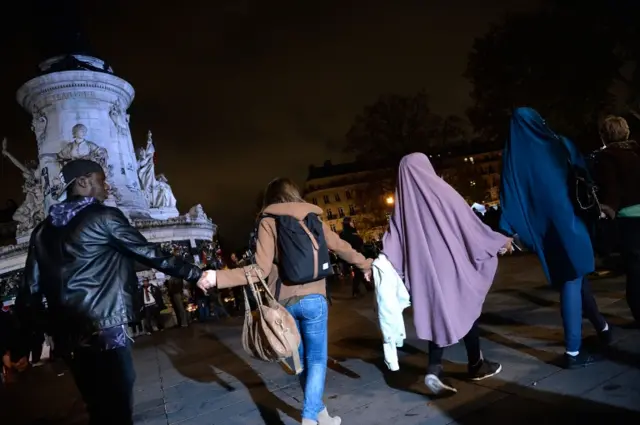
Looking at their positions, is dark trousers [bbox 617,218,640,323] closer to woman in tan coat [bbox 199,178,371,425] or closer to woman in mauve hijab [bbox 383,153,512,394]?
woman in mauve hijab [bbox 383,153,512,394]

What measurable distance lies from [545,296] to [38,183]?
70.9ft

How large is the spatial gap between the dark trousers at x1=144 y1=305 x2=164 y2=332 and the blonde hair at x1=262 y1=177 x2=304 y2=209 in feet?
36.0

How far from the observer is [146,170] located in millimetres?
23812

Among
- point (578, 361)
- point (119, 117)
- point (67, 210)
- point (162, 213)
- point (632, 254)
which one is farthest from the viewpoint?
point (162, 213)

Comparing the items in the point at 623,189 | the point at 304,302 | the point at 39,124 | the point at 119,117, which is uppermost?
the point at 119,117

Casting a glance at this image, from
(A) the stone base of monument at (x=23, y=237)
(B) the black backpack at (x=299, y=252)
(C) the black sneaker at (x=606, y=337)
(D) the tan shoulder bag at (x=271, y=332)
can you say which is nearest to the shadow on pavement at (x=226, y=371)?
(D) the tan shoulder bag at (x=271, y=332)

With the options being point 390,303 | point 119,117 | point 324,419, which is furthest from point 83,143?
point 324,419

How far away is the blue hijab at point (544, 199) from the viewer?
400cm

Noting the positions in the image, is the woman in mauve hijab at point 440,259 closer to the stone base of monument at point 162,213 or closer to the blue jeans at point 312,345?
the blue jeans at point 312,345

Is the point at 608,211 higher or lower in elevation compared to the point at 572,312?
higher

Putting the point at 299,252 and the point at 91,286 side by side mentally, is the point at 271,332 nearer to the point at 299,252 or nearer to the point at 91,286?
the point at 299,252

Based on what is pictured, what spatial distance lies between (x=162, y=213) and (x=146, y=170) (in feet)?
7.34

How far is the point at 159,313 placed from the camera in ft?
46.8

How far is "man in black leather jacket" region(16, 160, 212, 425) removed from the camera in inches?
118
